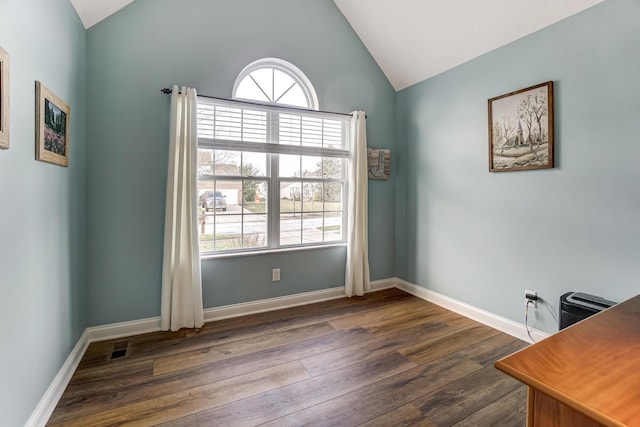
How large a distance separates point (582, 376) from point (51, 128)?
2.60 m

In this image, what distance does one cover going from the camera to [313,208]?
348 cm

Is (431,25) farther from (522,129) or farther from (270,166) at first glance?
(270,166)

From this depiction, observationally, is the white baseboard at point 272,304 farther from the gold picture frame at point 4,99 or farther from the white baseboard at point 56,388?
the gold picture frame at point 4,99

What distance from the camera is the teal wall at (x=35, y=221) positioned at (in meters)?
1.33

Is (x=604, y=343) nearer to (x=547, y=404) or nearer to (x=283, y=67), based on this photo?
(x=547, y=404)

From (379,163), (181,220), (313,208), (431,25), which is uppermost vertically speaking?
(431,25)

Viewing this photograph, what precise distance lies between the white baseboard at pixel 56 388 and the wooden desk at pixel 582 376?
214 centimetres

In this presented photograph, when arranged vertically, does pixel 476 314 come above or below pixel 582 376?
below

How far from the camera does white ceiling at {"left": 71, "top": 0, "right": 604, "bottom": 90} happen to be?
234cm

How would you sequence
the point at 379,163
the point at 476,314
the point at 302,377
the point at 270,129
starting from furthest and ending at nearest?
the point at 379,163 < the point at 270,129 < the point at 476,314 < the point at 302,377

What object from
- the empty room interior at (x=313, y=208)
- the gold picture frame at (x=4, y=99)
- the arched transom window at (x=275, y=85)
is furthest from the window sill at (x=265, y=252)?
the gold picture frame at (x=4, y=99)

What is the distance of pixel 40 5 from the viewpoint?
1.62m

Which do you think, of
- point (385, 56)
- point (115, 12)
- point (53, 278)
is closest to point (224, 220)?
point (53, 278)

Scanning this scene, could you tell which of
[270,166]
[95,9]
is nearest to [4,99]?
[95,9]
